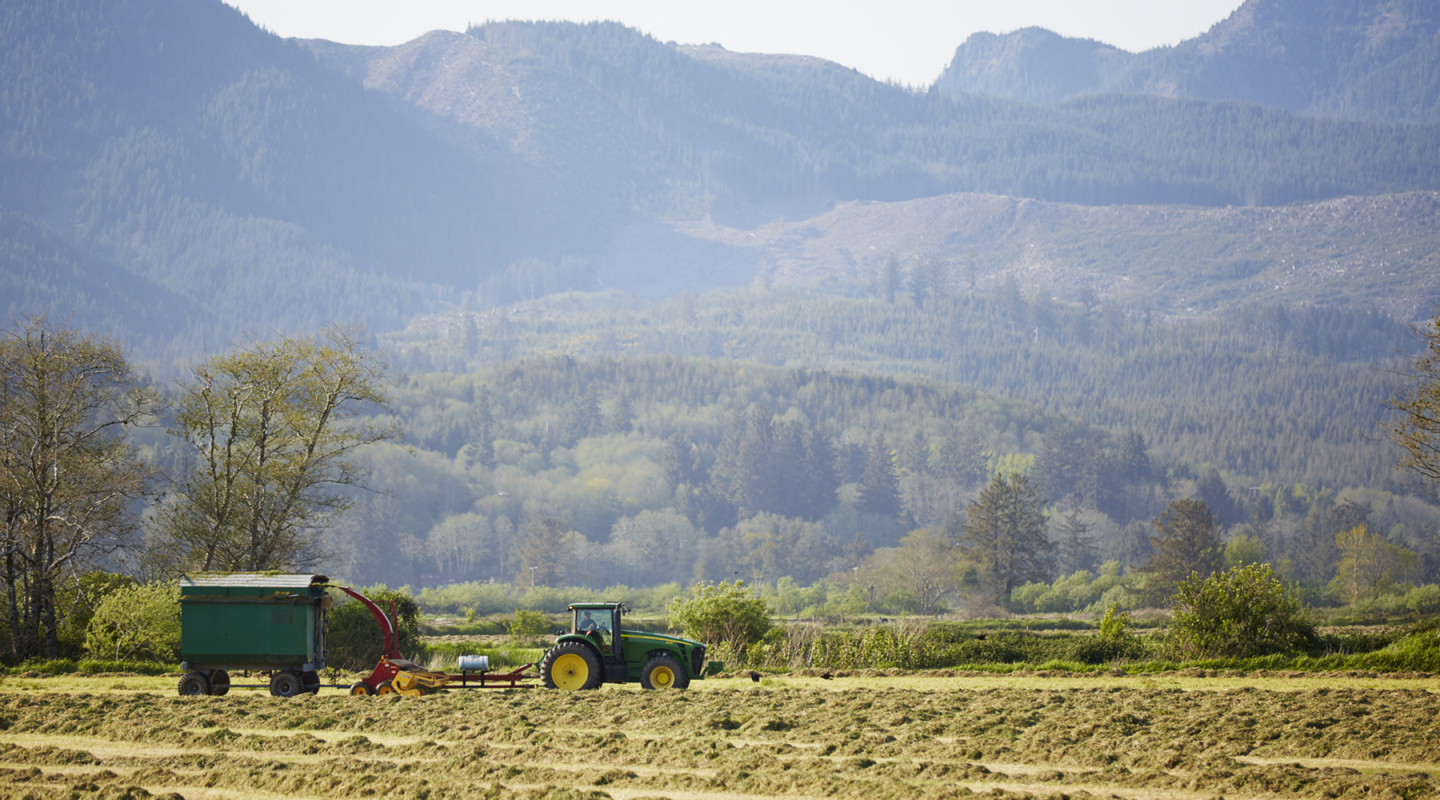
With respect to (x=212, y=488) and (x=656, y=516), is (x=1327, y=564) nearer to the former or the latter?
(x=656, y=516)

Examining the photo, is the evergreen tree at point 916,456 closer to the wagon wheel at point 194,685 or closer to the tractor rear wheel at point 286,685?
the tractor rear wheel at point 286,685

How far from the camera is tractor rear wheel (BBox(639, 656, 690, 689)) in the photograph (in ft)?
79.2

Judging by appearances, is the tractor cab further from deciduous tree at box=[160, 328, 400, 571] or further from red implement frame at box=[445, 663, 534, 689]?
deciduous tree at box=[160, 328, 400, 571]

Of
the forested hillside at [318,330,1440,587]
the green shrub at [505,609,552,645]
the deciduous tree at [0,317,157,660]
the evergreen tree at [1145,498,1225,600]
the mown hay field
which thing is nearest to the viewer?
the mown hay field

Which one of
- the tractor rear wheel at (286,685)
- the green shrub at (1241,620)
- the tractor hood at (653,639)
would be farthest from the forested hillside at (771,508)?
the tractor rear wheel at (286,685)

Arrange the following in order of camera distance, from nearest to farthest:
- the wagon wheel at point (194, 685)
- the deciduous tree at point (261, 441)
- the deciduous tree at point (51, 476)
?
the wagon wheel at point (194, 685), the deciduous tree at point (51, 476), the deciduous tree at point (261, 441)

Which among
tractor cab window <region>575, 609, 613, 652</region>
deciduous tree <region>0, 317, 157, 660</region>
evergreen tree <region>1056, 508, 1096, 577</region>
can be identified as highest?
deciduous tree <region>0, 317, 157, 660</region>

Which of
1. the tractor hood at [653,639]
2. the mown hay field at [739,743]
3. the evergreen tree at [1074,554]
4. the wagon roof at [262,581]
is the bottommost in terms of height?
the evergreen tree at [1074,554]

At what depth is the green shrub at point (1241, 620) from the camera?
29172mm

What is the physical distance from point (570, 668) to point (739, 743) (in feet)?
21.0

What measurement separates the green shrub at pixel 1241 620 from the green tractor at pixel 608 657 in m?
13.6

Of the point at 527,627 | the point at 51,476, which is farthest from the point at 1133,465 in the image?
the point at 51,476

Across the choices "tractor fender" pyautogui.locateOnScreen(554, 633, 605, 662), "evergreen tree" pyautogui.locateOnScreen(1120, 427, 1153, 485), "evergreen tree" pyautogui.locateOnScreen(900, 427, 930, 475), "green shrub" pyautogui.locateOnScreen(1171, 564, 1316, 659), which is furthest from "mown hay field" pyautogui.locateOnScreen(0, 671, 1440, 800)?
"evergreen tree" pyautogui.locateOnScreen(900, 427, 930, 475)

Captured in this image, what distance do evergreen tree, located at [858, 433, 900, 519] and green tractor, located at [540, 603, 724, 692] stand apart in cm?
15004
